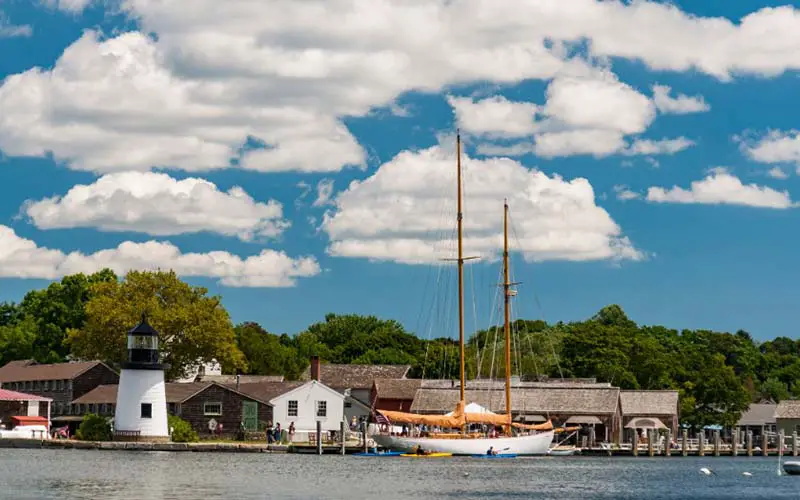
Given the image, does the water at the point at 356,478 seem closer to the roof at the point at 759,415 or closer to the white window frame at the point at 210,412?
the white window frame at the point at 210,412

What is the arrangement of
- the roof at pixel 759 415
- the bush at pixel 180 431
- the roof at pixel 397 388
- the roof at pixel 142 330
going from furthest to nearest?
the roof at pixel 759 415
the roof at pixel 397 388
the bush at pixel 180 431
the roof at pixel 142 330

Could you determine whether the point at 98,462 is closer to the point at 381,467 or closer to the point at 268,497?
the point at 381,467

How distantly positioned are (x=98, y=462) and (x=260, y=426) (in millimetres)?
24521

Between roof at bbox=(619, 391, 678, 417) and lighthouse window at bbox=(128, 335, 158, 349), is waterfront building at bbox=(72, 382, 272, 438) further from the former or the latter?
roof at bbox=(619, 391, 678, 417)

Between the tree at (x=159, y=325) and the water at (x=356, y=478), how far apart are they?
60.7 ft

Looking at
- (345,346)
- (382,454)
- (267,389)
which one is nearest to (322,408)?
(267,389)

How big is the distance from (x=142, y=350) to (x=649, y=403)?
38714mm

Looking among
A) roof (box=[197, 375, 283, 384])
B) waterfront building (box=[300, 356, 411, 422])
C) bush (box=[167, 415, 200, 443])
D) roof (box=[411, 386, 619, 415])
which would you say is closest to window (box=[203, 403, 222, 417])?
bush (box=[167, 415, 200, 443])

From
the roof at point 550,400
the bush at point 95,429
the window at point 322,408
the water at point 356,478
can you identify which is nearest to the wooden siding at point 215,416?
the bush at point 95,429

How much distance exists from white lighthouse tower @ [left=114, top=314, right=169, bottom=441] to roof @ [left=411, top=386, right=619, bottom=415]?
894 inches

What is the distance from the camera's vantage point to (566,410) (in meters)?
98.0

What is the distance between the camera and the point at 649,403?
333 feet

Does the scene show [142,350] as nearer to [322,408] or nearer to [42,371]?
[322,408]

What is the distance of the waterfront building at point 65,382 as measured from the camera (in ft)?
333
